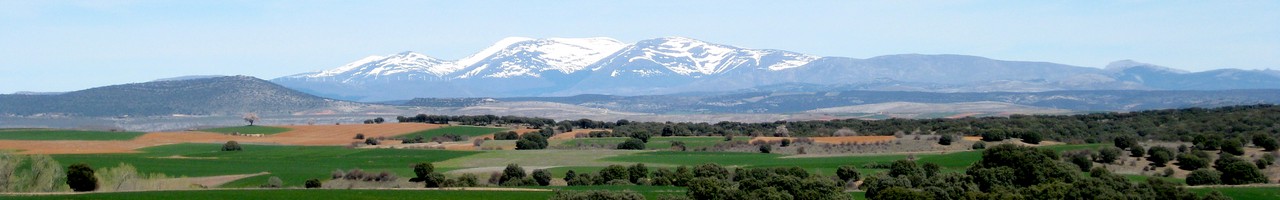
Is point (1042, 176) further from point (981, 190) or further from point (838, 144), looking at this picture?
point (838, 144)

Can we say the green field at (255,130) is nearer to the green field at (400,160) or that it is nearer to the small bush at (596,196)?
the green field at (400,160)

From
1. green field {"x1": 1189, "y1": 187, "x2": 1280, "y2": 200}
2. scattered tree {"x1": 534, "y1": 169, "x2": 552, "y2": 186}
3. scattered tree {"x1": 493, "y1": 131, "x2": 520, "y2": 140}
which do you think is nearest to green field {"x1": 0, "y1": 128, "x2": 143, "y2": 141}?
scattered tree {"x1": 493, "y1": 131, "x2": 520, "y2": 140}

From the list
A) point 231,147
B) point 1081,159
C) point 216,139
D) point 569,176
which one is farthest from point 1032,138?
point 216,139

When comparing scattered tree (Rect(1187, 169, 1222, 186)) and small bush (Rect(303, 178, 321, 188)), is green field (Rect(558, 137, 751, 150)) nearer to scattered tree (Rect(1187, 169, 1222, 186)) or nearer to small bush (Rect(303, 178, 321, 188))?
small bush (Rect(303, 178, 321, 188))

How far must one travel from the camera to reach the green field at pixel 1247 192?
121ft

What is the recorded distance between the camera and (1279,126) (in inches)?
2830

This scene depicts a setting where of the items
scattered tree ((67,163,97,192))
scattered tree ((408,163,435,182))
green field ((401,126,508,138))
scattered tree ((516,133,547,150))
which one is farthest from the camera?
green field ((401,126,508,138))

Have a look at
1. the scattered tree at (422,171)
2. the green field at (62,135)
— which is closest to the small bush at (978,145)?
the scattered tree at (422,171)

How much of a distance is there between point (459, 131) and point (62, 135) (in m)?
25.5

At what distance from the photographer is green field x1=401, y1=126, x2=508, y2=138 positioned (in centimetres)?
9212

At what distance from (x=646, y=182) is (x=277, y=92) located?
463 feet

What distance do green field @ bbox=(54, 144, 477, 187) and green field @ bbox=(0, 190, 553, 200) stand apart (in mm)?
8382

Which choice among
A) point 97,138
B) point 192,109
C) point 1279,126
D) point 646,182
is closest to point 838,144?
point 1279,126

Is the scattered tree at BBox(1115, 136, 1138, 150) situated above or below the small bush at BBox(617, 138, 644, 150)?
above
